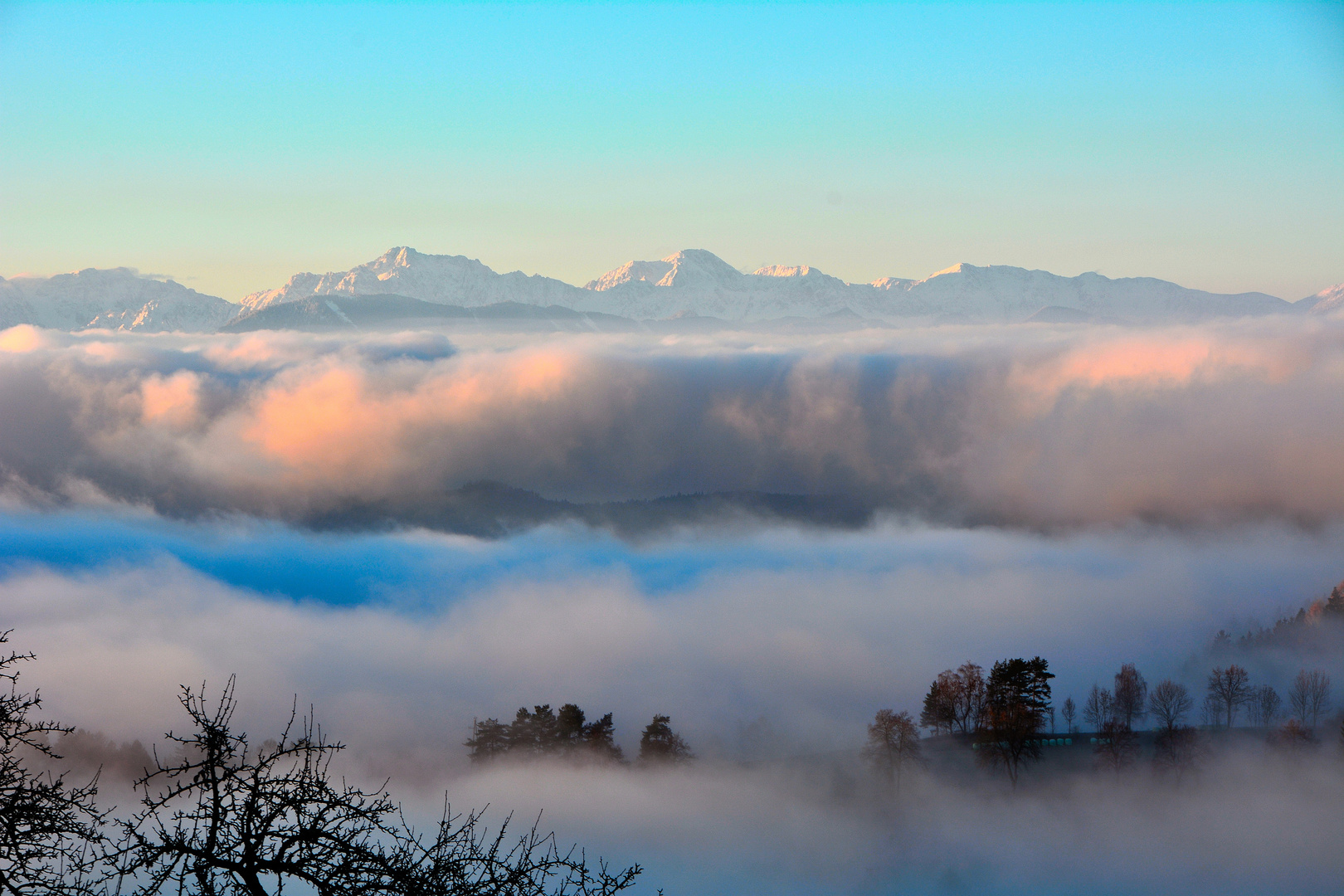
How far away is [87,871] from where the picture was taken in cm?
1622

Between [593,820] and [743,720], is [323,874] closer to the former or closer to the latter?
[593,820]

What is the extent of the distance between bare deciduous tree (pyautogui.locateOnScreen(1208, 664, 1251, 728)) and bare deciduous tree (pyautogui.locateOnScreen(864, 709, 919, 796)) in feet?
168

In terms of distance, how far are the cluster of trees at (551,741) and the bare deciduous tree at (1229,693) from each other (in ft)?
238

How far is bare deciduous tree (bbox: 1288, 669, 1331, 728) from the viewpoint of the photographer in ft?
392

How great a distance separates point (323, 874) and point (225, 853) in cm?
134

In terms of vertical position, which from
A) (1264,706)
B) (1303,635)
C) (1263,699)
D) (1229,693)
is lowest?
(1264,706)

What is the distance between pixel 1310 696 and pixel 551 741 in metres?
95.2

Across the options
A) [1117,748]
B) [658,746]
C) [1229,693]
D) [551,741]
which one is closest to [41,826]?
[551,741]

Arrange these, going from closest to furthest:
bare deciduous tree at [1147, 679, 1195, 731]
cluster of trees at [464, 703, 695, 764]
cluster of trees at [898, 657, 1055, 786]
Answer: cluster of trees at [464, 703, 695, 764], cluster of trees at [898, 657, 1055, 786], bare deciduous tree at [1147, 679, 1195, 731]

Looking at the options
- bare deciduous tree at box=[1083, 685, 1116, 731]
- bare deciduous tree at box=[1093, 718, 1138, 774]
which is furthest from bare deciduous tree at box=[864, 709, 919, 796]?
bare deciduous tree at box=[1083, 685, 1116, 731]

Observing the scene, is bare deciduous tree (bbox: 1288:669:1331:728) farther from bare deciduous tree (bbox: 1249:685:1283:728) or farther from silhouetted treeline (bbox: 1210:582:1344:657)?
silhouetted treeline (bbox: 1210:582:1344:657)

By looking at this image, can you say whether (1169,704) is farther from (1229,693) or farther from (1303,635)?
(1303,635)

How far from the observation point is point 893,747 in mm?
90875

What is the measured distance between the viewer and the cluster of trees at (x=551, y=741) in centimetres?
8606
